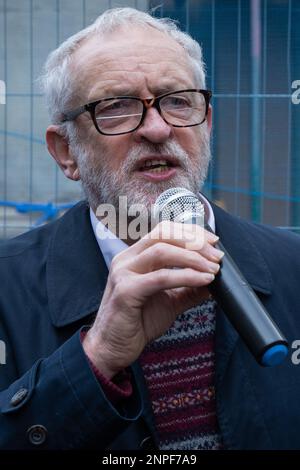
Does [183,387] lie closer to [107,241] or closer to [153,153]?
[107,241]

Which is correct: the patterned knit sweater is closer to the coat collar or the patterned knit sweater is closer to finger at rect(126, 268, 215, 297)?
the coat collar

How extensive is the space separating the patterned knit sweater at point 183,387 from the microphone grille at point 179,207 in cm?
33

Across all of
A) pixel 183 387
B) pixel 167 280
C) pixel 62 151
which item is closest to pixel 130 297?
pixel 167 280

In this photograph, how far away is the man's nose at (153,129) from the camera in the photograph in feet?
5.83

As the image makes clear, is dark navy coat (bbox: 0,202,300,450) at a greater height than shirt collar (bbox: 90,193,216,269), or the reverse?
shirt collar (bbox: 90,193,216,269)

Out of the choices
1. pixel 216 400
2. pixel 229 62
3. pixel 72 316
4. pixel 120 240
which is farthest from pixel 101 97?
pixel 229 62

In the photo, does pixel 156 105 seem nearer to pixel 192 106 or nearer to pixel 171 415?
pixel 192 106

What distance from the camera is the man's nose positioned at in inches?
69.9

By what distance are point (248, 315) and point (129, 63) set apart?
87 centimetres

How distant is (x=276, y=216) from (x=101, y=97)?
242 cm

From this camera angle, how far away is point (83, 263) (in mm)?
1936

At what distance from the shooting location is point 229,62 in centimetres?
399

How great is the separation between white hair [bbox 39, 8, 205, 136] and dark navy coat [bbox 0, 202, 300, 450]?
1.04ft

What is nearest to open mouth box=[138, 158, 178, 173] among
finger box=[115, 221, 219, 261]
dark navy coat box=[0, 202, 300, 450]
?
dark navy coat box=[0, 202, 300, 450]
